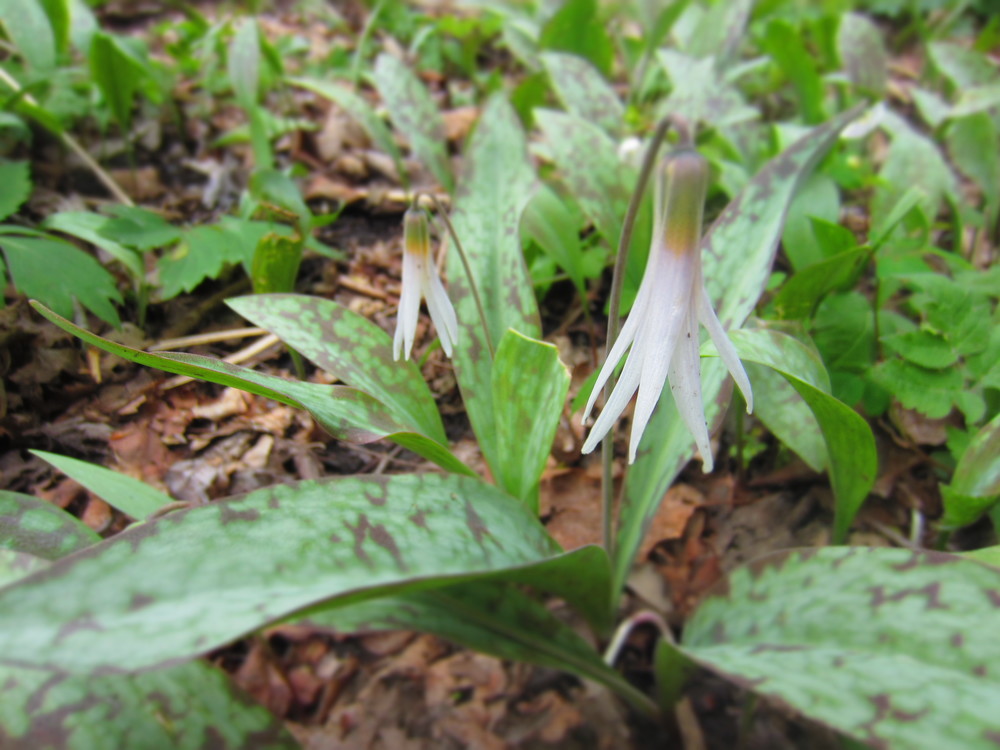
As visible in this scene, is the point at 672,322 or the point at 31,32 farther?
the point at 31,32

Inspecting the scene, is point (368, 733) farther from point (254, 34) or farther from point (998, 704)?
point (254, 34)

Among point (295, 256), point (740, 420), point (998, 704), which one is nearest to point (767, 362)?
point (998, 704)

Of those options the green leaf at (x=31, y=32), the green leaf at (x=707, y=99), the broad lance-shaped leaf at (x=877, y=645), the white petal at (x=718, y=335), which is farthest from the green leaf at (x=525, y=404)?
the green leaf at (x=31, y=32)

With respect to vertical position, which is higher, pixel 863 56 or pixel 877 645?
pixel 863 56

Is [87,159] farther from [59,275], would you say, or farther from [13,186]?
[59,275]

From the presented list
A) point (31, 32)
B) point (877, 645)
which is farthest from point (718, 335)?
point (31, 32)

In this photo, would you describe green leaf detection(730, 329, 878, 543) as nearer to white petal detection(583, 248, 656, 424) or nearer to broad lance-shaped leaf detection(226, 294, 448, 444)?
white petal detection(583, 248, 656, 424)
